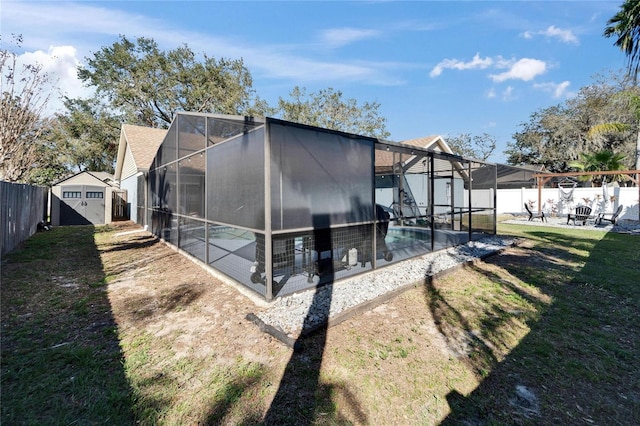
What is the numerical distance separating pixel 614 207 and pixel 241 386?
61.8ft

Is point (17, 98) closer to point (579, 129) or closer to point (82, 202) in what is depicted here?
point (82, 202)

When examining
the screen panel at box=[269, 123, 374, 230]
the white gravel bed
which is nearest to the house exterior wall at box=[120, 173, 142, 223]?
the screen panel at box=[269, 123, 374, 230]

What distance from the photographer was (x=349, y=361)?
2.52 metres

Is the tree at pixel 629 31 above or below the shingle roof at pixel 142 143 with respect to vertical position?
above

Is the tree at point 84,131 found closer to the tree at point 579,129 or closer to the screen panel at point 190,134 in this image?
the screen panel at point 190,134

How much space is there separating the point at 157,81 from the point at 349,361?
23.5m

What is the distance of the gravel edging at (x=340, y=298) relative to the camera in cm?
311

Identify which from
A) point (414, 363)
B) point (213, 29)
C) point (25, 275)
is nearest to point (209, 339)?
point (414, 363)

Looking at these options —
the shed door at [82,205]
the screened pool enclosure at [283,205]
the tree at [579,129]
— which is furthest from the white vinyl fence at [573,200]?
the shed door at [82,205]

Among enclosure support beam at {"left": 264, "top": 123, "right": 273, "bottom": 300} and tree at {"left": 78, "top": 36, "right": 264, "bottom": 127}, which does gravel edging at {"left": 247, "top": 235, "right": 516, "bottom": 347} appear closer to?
enclosure support beam at {"left": 264, "top": 123, "right": 273, "bottom": 300}

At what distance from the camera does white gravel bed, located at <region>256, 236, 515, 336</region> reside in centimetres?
322

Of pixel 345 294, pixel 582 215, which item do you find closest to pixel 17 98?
pixel 345 294

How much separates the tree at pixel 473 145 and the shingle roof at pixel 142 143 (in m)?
31.6

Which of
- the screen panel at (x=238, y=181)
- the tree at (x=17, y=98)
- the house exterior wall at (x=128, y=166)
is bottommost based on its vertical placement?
the screen panel at (x=238, y=181)
